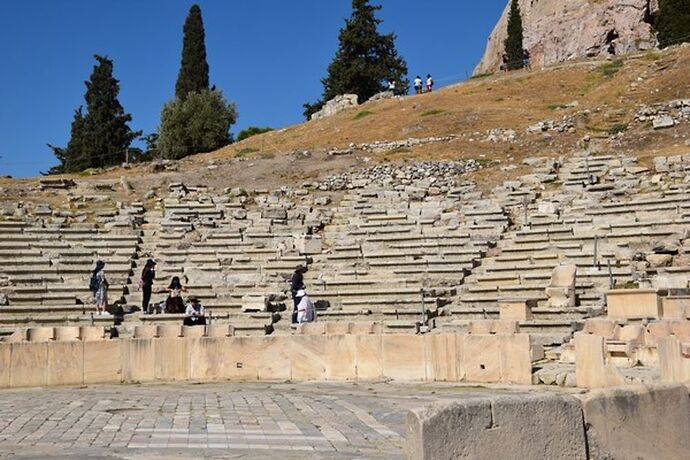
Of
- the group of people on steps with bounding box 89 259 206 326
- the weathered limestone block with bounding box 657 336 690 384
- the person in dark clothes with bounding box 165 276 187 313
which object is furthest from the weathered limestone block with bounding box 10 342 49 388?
the weathered limestone block with bounding box 657 336 690 384

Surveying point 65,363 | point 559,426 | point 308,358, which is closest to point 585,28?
point 308,358

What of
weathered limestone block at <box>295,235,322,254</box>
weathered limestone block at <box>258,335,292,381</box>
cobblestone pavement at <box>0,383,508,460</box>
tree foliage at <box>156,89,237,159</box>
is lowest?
cobblestone pavement at <box>0,383,508,460</box>

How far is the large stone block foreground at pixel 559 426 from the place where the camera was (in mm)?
4793

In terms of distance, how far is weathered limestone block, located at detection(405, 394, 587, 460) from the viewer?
476cm

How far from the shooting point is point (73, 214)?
28.5 m

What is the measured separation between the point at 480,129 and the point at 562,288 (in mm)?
24761

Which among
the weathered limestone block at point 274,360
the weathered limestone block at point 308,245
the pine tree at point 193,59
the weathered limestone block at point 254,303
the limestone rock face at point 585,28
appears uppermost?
the limestone rock face at point 585,28

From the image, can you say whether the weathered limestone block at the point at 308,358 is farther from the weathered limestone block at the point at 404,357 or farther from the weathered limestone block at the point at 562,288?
the weathered limestone block at the point at 562,288

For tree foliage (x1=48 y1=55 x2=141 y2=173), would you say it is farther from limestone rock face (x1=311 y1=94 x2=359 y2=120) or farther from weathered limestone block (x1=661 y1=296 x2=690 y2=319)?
weathered limestone block (x1=661 y1=296 x2=690 y2=319)

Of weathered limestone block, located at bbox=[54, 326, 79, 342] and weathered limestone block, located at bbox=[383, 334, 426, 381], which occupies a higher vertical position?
weathered limestone block, located at bbox=[54, 326, 79, 342]

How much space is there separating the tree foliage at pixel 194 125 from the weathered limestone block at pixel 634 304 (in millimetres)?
41971

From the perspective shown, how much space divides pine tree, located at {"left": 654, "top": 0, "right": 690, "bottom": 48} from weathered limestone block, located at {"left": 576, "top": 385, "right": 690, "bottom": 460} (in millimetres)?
56655

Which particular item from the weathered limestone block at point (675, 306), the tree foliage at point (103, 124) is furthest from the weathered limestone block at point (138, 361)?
the tree foliage at point (103, 124)

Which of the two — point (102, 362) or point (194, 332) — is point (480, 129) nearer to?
point (194, 332)
